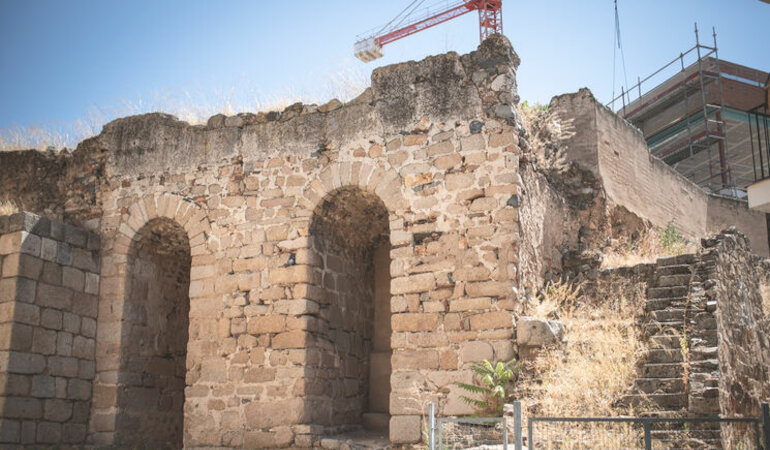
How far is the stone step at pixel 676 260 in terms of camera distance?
369 inches

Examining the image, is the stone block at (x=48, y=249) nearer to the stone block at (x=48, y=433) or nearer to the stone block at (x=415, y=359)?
the stone block at (x=48, y=433)

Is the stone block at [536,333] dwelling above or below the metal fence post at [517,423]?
above

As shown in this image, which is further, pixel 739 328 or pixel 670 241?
pixel 670 241

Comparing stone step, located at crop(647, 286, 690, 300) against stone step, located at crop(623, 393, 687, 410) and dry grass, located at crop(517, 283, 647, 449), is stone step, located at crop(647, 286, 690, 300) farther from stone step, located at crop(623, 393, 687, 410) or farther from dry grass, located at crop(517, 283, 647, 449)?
stone step, located at crop(623, 393, 687, 410)

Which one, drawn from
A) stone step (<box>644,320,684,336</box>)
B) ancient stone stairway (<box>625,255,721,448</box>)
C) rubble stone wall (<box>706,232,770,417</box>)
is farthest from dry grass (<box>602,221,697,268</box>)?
stone step (<box>644,320,684,336</box>)

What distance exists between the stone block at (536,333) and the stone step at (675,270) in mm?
2173

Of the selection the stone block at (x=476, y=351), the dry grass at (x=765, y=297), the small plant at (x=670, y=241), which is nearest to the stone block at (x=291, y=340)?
the stone block at (x=476, y=351)

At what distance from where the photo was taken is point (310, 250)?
9.65 m

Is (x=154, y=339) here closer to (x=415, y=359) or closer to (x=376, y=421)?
(x=376, y=421)

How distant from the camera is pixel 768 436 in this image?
4730mm

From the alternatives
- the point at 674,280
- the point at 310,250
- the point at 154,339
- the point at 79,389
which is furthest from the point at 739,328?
the point at 79,389

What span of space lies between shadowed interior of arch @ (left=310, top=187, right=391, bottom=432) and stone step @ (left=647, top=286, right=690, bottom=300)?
3676 mm

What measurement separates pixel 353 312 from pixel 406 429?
2.47 meters

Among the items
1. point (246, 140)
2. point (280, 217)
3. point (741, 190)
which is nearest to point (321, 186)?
point (280, 217)
